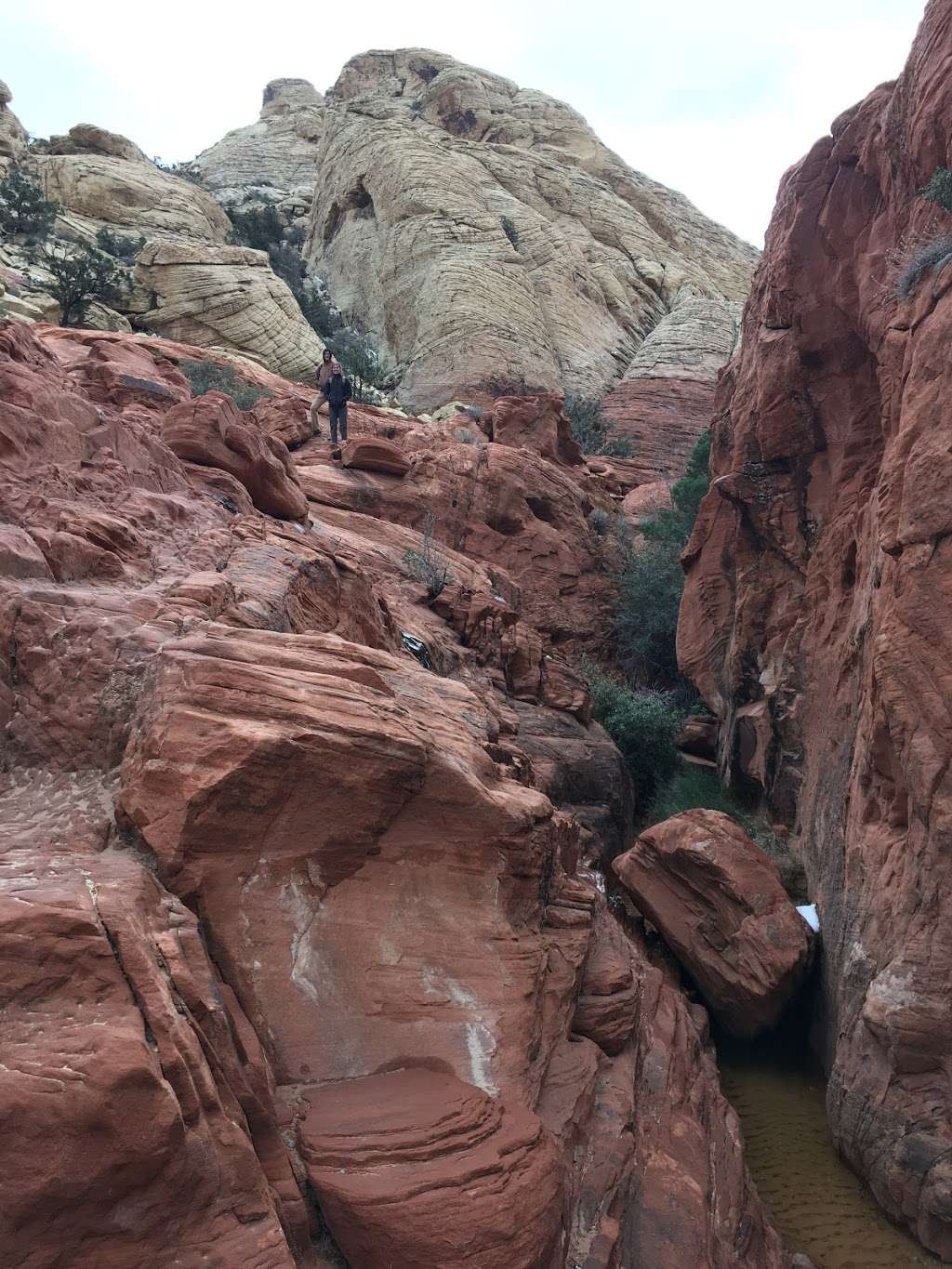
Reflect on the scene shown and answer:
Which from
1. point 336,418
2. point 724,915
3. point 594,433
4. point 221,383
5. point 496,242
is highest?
point 496,242

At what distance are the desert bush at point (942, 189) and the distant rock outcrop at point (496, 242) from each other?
840 inches

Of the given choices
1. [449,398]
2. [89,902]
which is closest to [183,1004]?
[89,902]

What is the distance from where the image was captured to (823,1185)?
7262mm

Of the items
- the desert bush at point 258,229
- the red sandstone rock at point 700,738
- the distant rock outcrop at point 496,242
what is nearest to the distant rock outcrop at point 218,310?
the distant rock outcrop at point 496,242

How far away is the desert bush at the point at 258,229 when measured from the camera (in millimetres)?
37062

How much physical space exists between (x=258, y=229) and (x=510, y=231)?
1123 cm

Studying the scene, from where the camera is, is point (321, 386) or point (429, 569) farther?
point (321, 386)

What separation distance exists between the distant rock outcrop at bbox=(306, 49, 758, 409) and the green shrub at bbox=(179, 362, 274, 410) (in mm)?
Result: 9411

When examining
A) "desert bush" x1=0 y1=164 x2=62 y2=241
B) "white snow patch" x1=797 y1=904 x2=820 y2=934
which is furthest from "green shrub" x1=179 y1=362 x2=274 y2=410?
"white snow patch" x1=797 y1=904 x2=820 y2=934

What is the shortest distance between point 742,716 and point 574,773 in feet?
9.98

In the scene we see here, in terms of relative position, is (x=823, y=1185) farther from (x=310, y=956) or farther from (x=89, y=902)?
(x=89, y=902)

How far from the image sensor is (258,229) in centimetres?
3762

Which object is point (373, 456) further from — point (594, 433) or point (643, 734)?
point (594, 433)

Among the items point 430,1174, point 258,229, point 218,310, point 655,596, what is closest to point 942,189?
point 430,1174
